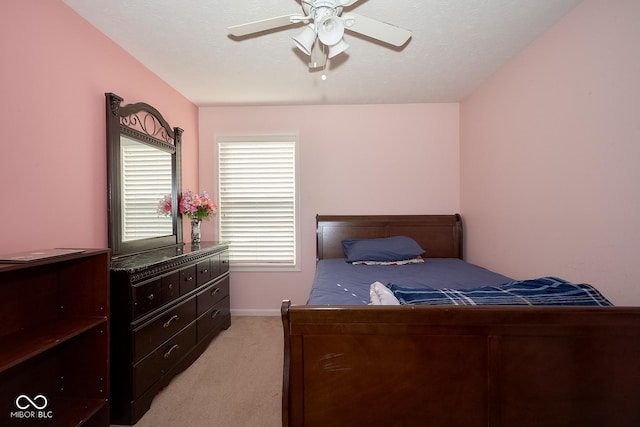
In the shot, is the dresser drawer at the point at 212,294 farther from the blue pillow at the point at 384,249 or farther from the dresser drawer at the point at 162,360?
the blue pillow at the point at 384,249

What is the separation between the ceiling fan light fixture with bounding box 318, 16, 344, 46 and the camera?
1320mm

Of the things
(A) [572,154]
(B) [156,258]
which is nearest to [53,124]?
(B) [156,258]

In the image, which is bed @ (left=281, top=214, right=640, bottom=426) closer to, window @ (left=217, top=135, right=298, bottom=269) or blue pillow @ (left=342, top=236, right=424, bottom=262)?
blue pillow @ (left=342, top=236, right=424, bottom=262)

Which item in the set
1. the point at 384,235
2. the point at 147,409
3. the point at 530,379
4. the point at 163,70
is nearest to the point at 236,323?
the point at 147,409

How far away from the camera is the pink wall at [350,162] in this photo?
11.5 ft

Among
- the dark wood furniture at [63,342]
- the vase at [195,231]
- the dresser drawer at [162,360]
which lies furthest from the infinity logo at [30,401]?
the vase at [195,231]

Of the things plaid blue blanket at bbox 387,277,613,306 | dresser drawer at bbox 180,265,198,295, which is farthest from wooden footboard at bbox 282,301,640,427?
dresser drawer at bbox 180,265,198,295

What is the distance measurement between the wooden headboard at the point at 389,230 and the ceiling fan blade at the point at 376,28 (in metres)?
2.15

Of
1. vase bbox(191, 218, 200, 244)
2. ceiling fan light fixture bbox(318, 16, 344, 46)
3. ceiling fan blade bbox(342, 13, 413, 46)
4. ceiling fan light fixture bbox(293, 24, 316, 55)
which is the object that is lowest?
vase bbox(191, 218, 200, 244)

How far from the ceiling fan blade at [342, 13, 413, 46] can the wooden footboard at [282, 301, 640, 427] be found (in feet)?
4.25

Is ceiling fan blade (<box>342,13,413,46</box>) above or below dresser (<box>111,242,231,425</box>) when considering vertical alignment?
above

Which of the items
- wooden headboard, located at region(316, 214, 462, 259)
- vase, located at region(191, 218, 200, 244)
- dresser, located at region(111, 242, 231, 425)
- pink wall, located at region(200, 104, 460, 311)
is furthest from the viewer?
pink wall, located at region(200, 104, 460, 311)

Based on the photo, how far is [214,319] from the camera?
2.89 meters

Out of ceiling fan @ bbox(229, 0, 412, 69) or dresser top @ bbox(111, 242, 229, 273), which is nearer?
ceiling fan @ bbox(229, 0, 412, 69)
